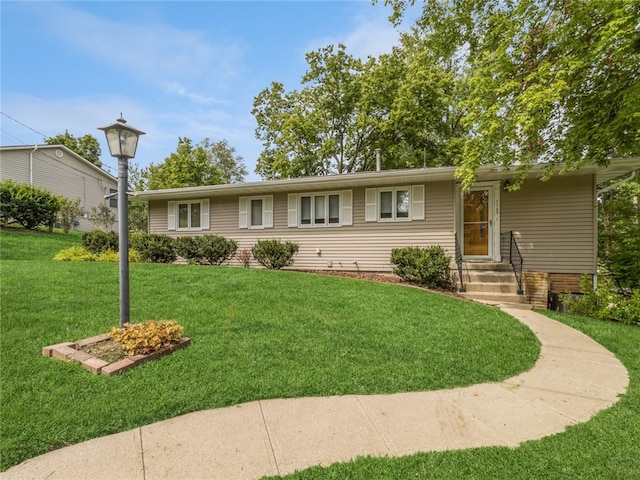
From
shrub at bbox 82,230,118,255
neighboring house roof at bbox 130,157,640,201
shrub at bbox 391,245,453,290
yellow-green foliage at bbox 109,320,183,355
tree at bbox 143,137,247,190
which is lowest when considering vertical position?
yellow-green foliage at bbox 109,320,183,355

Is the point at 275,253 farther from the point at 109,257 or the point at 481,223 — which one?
the point at 481,223

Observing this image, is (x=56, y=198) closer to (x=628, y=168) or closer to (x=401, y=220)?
(x=401, y=220)

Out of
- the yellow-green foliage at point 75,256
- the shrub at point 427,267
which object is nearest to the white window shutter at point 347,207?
the shrub at point 427,267

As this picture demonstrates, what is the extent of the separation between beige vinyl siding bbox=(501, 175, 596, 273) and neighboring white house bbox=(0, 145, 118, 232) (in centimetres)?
1875

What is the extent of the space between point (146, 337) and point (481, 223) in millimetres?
8555

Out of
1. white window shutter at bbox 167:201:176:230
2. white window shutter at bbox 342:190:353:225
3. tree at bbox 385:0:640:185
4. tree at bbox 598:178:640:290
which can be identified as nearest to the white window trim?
white window shutter at bbox 167:201:176:230

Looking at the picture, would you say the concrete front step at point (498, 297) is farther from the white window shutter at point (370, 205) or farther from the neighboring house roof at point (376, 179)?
the white window shutter at point (370, 205)

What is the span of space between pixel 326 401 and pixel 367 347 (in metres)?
1.24

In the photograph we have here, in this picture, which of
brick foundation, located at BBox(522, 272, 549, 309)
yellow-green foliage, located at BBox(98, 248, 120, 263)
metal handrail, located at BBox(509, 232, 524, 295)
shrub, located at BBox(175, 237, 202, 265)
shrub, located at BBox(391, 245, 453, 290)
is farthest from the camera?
shrub, located at BBox(175, 237, 202, 265)

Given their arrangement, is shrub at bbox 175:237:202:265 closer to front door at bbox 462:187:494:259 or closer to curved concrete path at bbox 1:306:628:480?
front door at bbox 462:187:494:259

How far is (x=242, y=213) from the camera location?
36.6 feet

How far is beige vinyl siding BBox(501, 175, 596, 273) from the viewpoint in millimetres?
8234

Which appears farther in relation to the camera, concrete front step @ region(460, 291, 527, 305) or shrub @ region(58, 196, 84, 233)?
shrub @ region(58, 196, 84, 233)

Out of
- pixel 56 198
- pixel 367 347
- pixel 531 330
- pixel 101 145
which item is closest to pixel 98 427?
pixel 367 347
